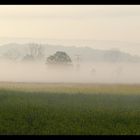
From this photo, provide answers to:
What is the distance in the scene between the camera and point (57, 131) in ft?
18.0

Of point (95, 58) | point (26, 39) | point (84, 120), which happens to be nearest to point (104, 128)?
point (84, 120)

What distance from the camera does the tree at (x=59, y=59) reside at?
5520 millimetres

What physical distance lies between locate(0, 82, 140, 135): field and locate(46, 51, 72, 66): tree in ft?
0.56

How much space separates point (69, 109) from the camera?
554 cm

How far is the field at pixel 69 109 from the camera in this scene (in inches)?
216

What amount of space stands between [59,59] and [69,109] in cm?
41

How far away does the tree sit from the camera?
217 inches

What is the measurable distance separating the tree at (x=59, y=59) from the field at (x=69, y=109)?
6.7 inches

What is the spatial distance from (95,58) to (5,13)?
2.65 feet

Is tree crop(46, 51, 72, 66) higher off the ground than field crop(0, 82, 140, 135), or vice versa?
tree crop(46, 51, 72, 66)

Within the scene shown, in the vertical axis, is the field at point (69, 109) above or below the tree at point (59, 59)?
below

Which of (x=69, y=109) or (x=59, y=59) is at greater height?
(x=59, y=59)
